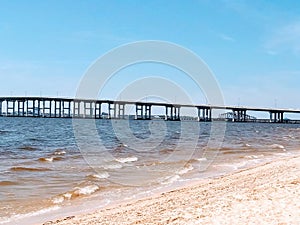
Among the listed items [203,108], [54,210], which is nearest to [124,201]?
[54,210]

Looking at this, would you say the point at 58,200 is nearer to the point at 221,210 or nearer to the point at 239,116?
the point at 221,210

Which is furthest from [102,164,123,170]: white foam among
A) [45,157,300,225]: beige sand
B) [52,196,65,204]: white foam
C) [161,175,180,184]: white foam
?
[45,157,300,225]: beige sand

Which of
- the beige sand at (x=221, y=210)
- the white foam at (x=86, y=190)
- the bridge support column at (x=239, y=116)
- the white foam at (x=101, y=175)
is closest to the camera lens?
the beige sand at (x=221, y=210)

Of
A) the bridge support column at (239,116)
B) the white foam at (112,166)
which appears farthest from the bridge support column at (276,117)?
the white foam at (112,166)

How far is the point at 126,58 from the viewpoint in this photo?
17766 mm

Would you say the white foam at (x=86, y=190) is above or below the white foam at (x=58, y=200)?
above

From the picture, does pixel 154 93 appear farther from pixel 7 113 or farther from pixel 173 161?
pixel 7 113

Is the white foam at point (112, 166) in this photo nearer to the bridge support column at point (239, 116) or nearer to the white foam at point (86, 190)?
the white foam at point (86, 190)

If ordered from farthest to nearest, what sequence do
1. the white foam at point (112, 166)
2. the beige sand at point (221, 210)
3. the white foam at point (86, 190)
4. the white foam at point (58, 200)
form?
the white foam at point (112, 166) < the white foam at point (86, 190) < the white foam at point (58, 200) < the beige sand at point (221, 210)

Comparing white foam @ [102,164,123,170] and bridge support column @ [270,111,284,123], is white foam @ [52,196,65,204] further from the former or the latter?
bridge support column @ [270,111,284,123]

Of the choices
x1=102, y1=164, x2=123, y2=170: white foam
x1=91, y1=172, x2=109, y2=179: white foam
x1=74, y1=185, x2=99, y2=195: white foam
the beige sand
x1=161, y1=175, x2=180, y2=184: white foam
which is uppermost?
the beige sand

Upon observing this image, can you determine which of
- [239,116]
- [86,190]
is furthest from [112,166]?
[239,116]

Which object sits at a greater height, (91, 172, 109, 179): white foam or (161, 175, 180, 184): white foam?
(161, 175, 180, 184): white foam

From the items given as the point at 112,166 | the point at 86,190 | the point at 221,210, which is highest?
the point at 221,210
